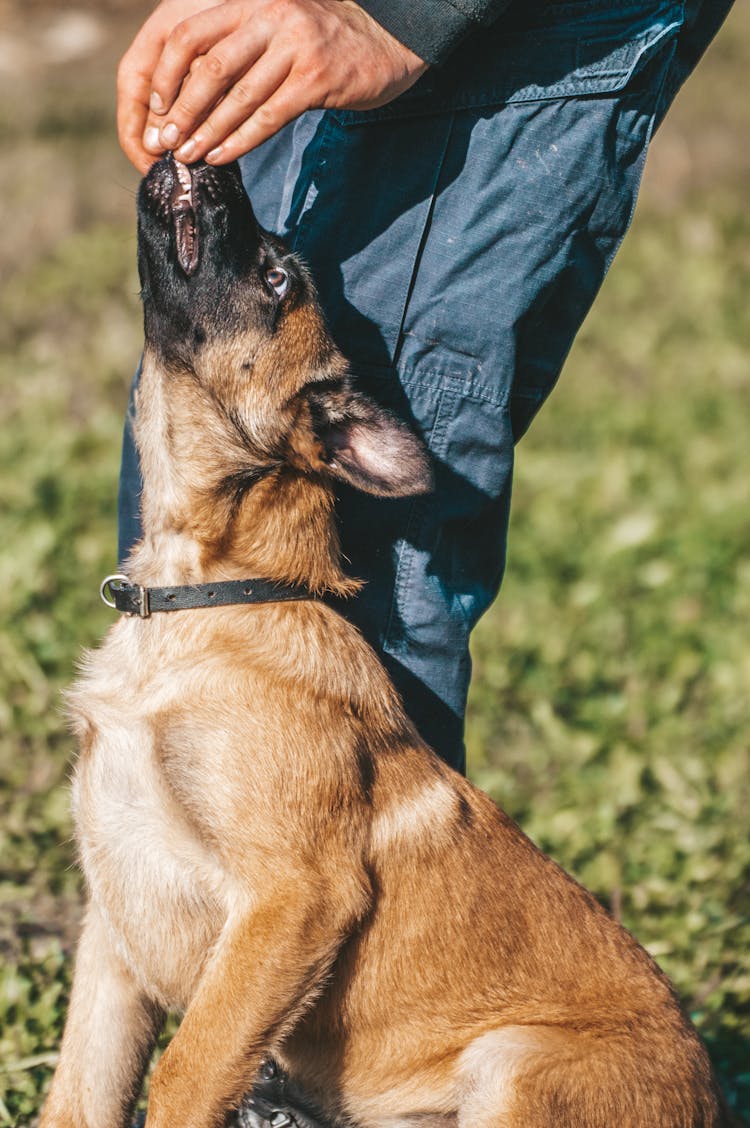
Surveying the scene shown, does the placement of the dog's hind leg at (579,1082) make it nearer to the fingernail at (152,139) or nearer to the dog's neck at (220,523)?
the dog's neck at (220,523)

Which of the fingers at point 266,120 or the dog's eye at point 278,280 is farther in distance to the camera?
the dog's eye at point 278,280

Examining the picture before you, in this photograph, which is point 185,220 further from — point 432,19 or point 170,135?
point 432,19

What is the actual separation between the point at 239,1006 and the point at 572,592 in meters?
3.76

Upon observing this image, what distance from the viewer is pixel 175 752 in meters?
2.73

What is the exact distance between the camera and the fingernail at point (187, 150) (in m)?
2.59

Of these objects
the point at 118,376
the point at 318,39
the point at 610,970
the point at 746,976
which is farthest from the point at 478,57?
the point at 118,376

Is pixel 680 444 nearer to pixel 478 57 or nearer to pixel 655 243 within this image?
pixel 655 243

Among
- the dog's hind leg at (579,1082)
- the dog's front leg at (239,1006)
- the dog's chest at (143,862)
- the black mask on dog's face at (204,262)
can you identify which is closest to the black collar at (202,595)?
the dog's chest at (143,862)

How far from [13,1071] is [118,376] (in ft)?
17.3

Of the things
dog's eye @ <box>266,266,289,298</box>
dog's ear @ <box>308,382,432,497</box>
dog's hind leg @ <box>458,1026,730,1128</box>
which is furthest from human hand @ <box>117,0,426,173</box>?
dog's hind leg @ <box>458,1026,730,1128</box>

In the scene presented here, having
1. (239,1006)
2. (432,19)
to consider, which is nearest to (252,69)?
(432,19)

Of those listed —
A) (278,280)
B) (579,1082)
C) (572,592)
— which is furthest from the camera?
(572,592)

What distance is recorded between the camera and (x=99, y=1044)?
3014 mm

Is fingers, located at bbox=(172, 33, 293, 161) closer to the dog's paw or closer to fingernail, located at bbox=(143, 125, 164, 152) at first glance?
fingernail, located at bbox=(143, 125, 164, 152)
